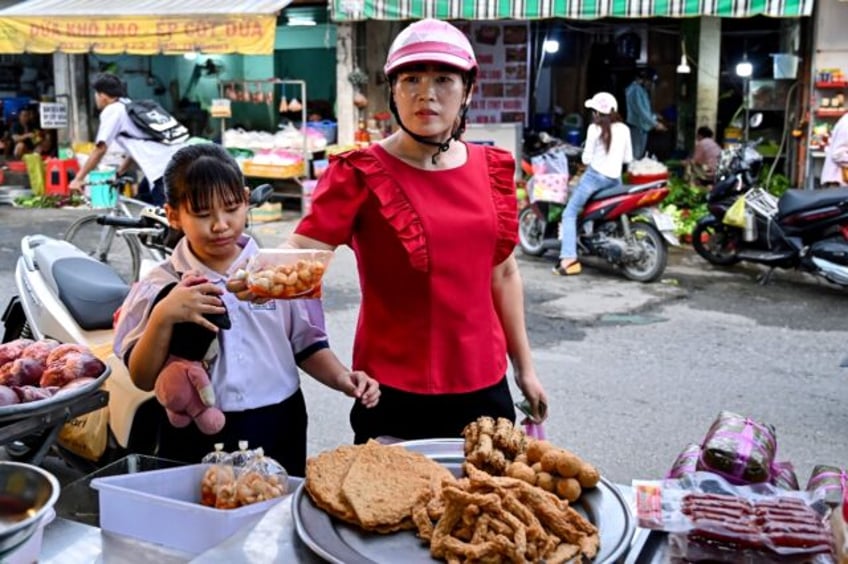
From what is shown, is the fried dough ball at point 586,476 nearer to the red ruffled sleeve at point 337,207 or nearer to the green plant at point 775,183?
the red ruffled sleeve at point 337,207

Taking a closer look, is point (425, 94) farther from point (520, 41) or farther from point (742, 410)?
point (520, 41)

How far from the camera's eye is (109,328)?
149 inches

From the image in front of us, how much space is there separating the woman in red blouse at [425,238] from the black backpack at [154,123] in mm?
5985

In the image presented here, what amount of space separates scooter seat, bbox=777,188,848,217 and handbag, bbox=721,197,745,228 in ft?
1.20

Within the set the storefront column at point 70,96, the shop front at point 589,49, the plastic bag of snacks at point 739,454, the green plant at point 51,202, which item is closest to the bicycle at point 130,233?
the plastic bag of snacks at point 739,454

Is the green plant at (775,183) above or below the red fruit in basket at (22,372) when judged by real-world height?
below

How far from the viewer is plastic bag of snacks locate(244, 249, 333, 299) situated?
190 cm

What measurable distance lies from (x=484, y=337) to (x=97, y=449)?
1.75m

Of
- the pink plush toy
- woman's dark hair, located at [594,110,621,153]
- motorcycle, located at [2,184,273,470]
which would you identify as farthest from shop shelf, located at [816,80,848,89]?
the pink plush toy

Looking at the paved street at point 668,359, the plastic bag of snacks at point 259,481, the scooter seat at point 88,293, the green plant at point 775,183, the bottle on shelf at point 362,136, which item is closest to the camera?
the plastic bag of snacks at point 259,481

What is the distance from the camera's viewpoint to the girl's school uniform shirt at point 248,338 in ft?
7.23

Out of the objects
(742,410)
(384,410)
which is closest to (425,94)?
(384,410)

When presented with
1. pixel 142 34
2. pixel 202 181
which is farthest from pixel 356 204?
→ pixel 142 34

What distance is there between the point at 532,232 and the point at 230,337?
24.2 ft
